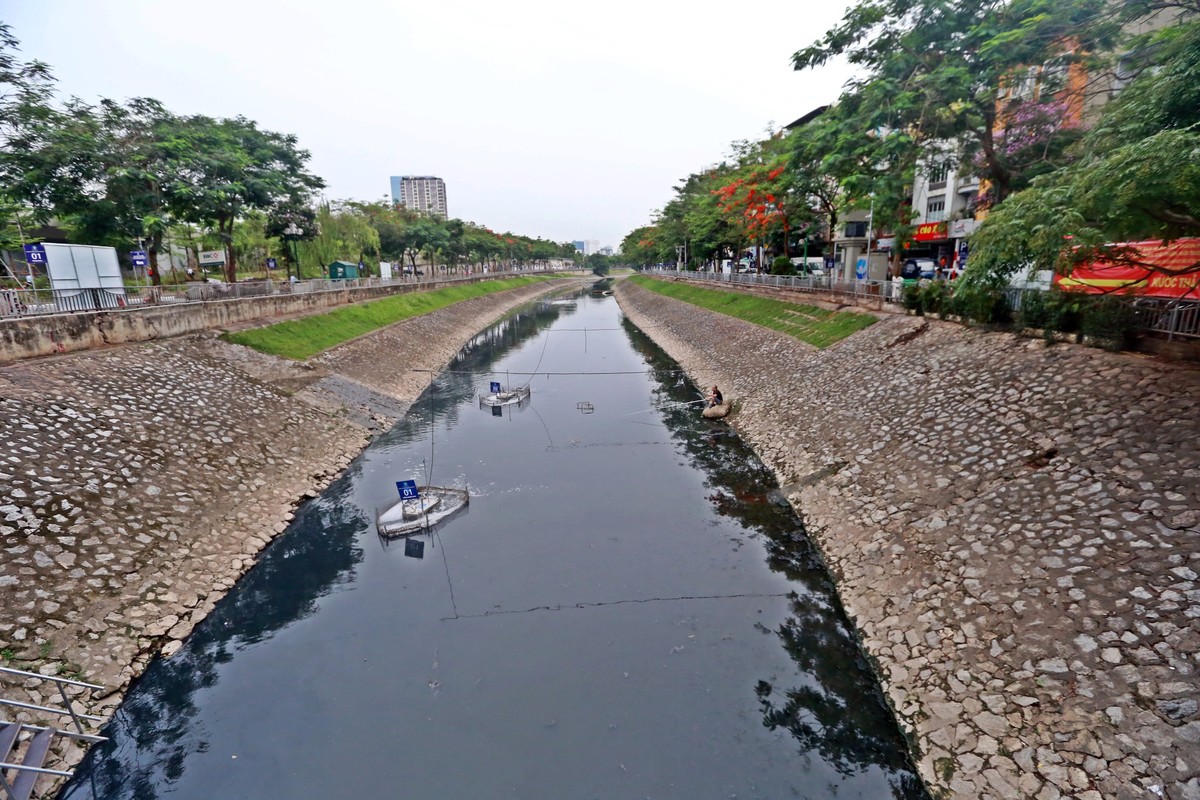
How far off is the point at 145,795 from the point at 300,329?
2696cm

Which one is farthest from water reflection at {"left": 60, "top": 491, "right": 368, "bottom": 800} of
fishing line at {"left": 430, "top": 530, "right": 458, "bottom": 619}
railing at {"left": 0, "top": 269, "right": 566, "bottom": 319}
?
railing at {"left": 0, "top": 269, "right": 566, "bottom": 319}

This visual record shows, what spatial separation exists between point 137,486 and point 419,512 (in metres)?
6.85

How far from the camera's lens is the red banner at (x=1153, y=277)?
14336mm

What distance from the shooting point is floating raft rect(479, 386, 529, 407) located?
2917cm

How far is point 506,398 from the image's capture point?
96.6 feet

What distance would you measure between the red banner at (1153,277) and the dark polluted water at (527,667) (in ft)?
35.7

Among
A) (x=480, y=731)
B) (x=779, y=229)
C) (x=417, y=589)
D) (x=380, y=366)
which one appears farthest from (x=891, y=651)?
(x=779, y=229)

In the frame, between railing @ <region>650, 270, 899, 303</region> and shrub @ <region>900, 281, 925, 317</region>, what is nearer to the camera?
shrub @ <region>900, 281, 925, 317</region>

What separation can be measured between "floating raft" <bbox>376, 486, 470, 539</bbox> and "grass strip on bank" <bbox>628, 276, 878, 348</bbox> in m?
19.2

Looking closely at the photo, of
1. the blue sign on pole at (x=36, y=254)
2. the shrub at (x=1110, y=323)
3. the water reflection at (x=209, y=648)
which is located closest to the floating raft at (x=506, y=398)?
the water reflection at (x=209, y=648)

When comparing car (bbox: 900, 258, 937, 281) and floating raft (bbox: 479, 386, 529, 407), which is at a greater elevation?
car (bbox: 900, 258, 937, 281)

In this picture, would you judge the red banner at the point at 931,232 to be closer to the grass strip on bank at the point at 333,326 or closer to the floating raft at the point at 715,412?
the floating raft at the point at 715,412

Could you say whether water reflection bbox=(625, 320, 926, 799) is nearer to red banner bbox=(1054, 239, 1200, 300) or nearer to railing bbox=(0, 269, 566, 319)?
red banner bbox=(1054, 239, 1200, 300)

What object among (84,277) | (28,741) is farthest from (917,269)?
(28,741)
